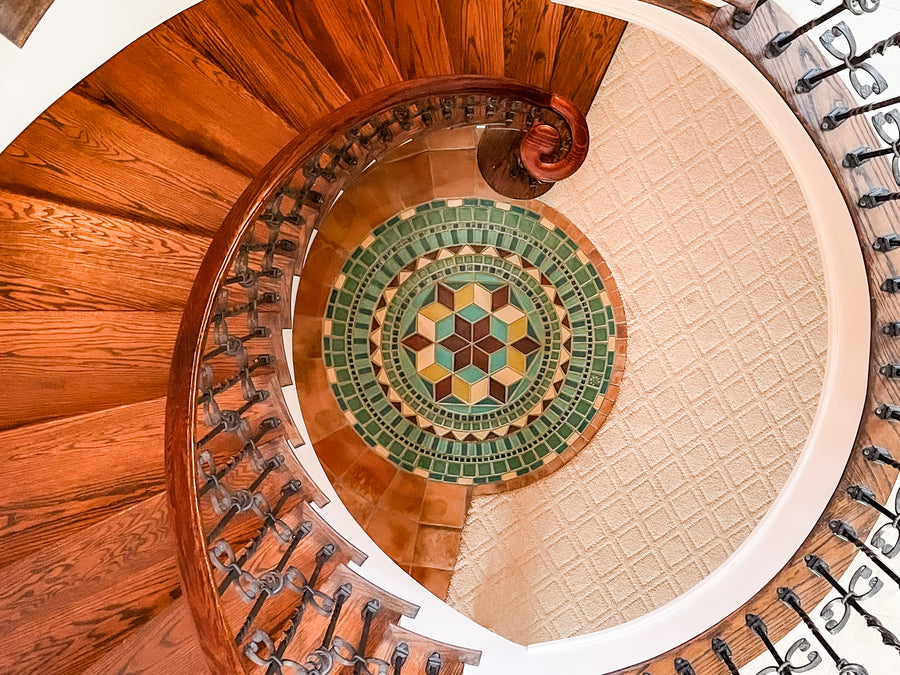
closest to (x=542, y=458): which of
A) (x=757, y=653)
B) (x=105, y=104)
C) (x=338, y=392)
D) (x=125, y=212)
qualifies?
(x=338, y=392)

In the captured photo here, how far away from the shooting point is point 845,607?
176cm

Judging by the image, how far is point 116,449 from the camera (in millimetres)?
1847

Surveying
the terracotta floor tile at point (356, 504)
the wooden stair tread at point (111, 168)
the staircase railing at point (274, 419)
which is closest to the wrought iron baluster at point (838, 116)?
the staircase railing at point (274, 419)

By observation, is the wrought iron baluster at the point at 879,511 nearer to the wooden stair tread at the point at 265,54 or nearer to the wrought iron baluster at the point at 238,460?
the wrought iron baluster at the point at 238,460

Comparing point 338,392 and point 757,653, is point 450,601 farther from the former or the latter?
point 757,653

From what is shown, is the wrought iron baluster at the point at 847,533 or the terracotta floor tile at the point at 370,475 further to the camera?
the terracotta floor tile at the point at 370,475

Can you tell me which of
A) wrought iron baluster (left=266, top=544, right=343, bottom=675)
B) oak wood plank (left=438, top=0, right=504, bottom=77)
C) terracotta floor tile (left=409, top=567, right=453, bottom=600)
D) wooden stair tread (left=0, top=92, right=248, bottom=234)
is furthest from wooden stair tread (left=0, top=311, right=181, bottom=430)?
terracotta floor tile (left=409, top=567, right=453, bottom=600)

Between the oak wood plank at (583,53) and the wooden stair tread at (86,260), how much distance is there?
1.53 meters

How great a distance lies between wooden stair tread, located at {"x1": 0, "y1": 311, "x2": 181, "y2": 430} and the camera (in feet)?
5.81

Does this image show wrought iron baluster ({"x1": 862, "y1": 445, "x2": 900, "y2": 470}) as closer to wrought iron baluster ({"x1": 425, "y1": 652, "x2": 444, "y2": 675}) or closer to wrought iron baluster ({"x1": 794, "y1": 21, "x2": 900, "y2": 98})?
wrought iron baluster ({"x1": 794, "y1": 21, "x2": 900, "y2": 98})

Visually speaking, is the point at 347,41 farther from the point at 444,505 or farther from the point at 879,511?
the point at 879,511

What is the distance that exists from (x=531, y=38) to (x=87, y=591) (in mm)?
2339

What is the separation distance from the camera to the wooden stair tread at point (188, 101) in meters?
1.94

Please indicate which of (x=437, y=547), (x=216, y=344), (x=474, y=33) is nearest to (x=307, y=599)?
(x=216, y=344)
